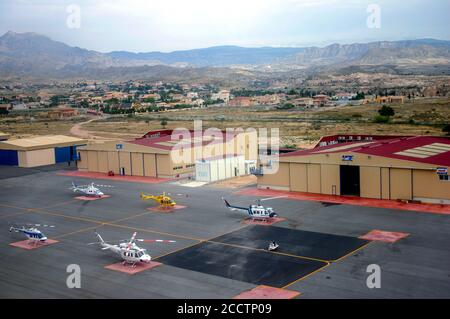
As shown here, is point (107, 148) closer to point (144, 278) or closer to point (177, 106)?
point (144, 278)

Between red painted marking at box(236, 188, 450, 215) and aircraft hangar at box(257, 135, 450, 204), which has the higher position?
aircraft hangar at box(257, 135, 450, 204)

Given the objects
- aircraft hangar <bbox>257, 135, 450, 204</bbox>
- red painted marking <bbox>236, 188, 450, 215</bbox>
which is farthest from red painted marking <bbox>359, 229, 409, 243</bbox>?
aircraft hangar <bbox>257, 135, 450, 204</bbox>

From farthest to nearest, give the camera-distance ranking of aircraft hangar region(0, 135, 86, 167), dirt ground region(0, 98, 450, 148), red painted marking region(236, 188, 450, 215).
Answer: dirt ground region(0, 98, 450, 148), aircraft hangar region(0, 135, 86, 167), red painted marking region(236, 188, 450, 215)

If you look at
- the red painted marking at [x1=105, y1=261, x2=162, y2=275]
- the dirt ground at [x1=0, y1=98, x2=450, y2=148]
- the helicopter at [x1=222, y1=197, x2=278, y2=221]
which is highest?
the dirt ground at [x1=0, y1=98, x2=450, y2=148]

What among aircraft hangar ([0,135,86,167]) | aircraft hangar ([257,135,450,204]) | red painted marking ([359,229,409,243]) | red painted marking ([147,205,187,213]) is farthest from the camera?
aircraft hangar ([0,135,86,167])

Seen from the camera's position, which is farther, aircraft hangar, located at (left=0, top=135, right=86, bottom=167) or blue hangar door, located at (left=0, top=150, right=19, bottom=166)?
blue hangar door, located at (left=0, top=150, right=19, bottom=166)

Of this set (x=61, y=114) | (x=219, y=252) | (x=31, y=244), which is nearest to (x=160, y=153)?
(x=31, y=244)

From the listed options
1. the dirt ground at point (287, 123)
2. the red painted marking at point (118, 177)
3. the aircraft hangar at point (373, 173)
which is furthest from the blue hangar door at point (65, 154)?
the aircraft hangar at point (373, 173)

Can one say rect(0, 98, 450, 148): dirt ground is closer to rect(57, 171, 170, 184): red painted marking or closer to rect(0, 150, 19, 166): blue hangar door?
rect(0, 150, 19, 166): blue hangar door
